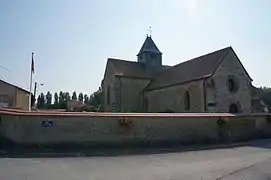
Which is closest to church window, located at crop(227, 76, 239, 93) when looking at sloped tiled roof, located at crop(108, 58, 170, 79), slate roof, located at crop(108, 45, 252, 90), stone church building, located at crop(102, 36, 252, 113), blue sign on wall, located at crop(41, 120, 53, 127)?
stone church building, located at crop(102, 36, 252, 113)

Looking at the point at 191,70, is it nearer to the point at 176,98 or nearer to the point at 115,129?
the point at 176,98

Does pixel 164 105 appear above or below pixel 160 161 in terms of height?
above

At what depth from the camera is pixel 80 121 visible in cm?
1664

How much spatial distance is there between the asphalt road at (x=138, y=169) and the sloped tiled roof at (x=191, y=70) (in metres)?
20.8

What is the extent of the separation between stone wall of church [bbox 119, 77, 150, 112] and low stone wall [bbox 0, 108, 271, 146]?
24.5 metres

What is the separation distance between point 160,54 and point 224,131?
110 ft

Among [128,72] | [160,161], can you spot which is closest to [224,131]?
[160,161]

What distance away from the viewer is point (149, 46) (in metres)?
53.0

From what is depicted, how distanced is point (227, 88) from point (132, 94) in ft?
51.7

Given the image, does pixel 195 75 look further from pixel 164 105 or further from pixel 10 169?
pixel 10 169

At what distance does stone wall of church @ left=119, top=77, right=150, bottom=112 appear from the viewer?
44531 mm

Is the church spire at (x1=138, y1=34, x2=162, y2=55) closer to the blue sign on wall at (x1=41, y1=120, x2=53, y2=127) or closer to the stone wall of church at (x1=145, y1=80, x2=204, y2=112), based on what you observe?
the stone wall of church at (x1=145, y1=80, x2=204, y2=112)

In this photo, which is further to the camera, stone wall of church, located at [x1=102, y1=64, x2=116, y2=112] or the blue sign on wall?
stone wall of church, located at [x1=102, y1=64, x2=116, y2=112]

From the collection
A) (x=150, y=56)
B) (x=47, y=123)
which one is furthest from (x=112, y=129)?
(x=150, y=56)
